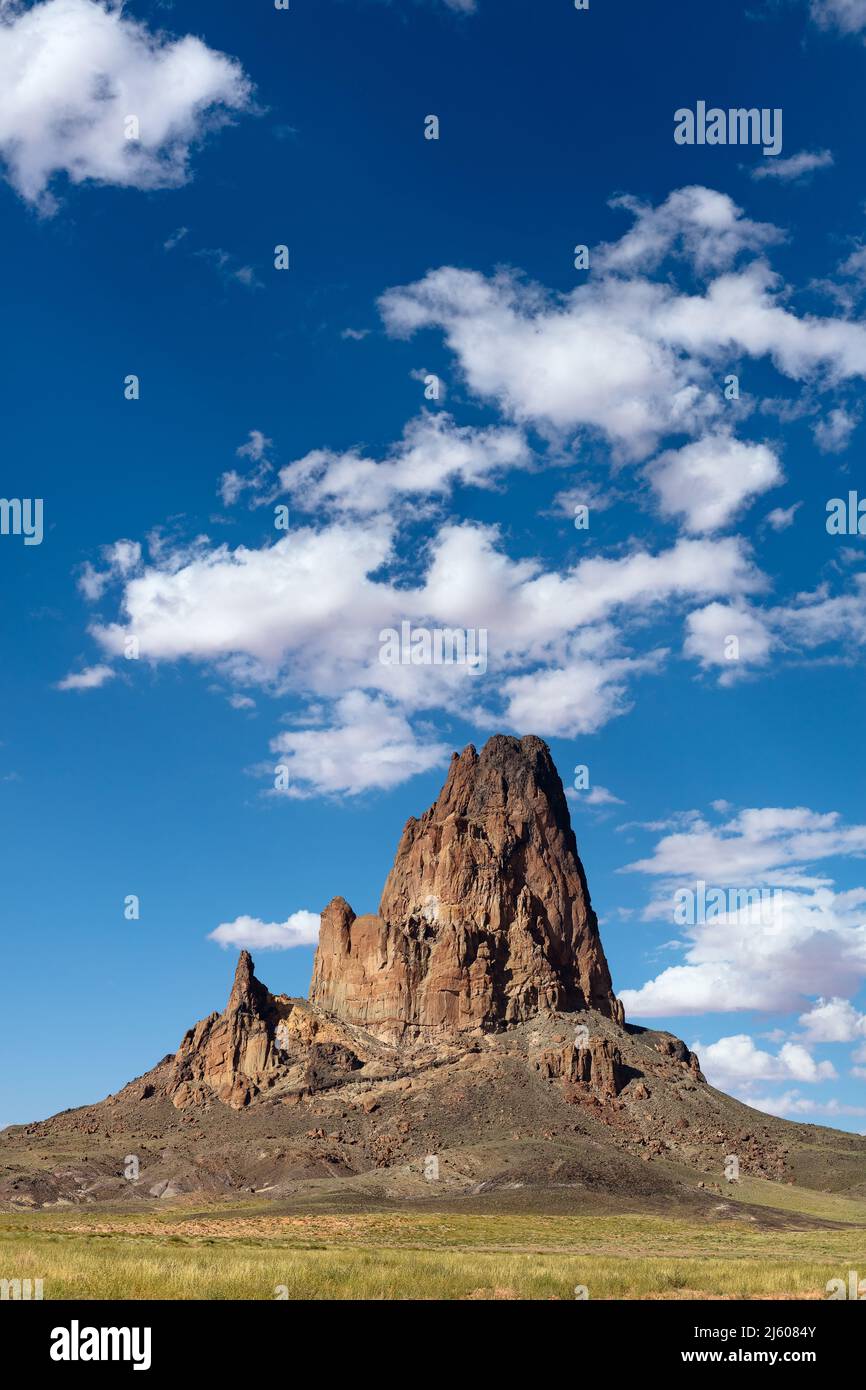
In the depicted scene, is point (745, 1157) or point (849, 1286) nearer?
point (849, 1286)

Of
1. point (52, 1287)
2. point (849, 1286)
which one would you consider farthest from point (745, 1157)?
point (52, 1287)
